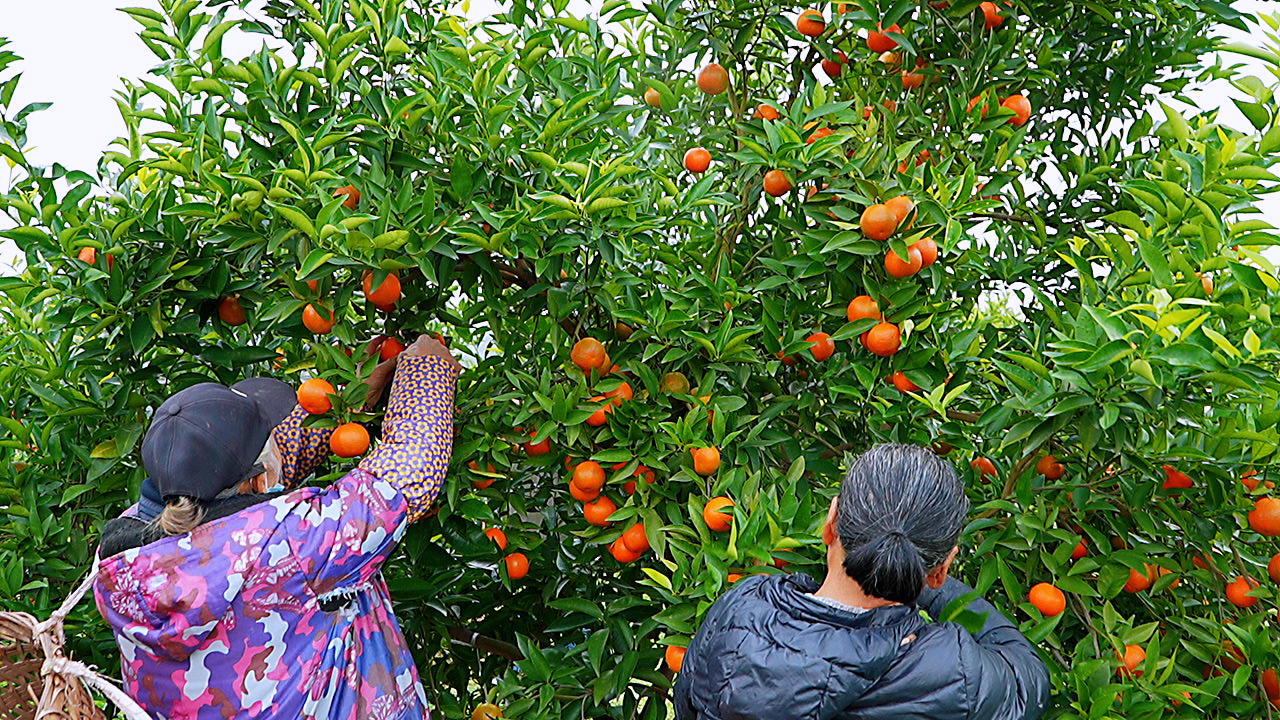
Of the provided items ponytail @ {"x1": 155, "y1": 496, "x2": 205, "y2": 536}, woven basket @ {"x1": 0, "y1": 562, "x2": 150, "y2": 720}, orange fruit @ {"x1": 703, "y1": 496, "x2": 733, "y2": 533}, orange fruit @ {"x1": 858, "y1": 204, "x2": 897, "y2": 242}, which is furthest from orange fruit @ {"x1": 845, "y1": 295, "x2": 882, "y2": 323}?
woven basket @ {"x1": 0, "y1": 562, "x2": 150, "y2": 720}

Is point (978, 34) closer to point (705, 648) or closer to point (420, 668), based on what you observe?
point (705, 648)

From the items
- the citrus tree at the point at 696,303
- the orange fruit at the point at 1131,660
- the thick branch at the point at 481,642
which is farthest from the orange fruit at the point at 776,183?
the thick branch at the point at 481,642

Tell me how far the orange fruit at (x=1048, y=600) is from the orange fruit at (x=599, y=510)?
69 centimetres

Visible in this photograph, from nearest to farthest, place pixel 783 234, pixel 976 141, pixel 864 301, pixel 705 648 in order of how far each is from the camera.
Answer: pixel 705 648 < pixel 864 301 < pixel 783 234 < pixel 976 141

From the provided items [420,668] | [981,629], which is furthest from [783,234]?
[420,668]

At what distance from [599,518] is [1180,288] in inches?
37.9

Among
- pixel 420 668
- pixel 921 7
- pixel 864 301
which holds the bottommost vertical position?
pixel 420 668

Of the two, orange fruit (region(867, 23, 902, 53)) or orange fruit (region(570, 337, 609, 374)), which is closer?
orange fruit (region(570, 337, 609, 374))

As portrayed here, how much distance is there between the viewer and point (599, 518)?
190 centimetres

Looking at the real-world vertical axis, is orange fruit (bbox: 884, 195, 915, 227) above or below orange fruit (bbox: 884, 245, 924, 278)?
above

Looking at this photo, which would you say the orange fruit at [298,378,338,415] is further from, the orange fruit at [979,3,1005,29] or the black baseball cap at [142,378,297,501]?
the orange fruit at [979,3,1005,29]

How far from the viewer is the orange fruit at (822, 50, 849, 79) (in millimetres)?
2295

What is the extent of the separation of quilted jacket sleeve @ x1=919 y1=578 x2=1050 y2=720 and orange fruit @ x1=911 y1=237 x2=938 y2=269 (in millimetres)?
575

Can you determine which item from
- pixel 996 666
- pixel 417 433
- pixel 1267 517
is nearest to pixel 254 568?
pixel 417 433
